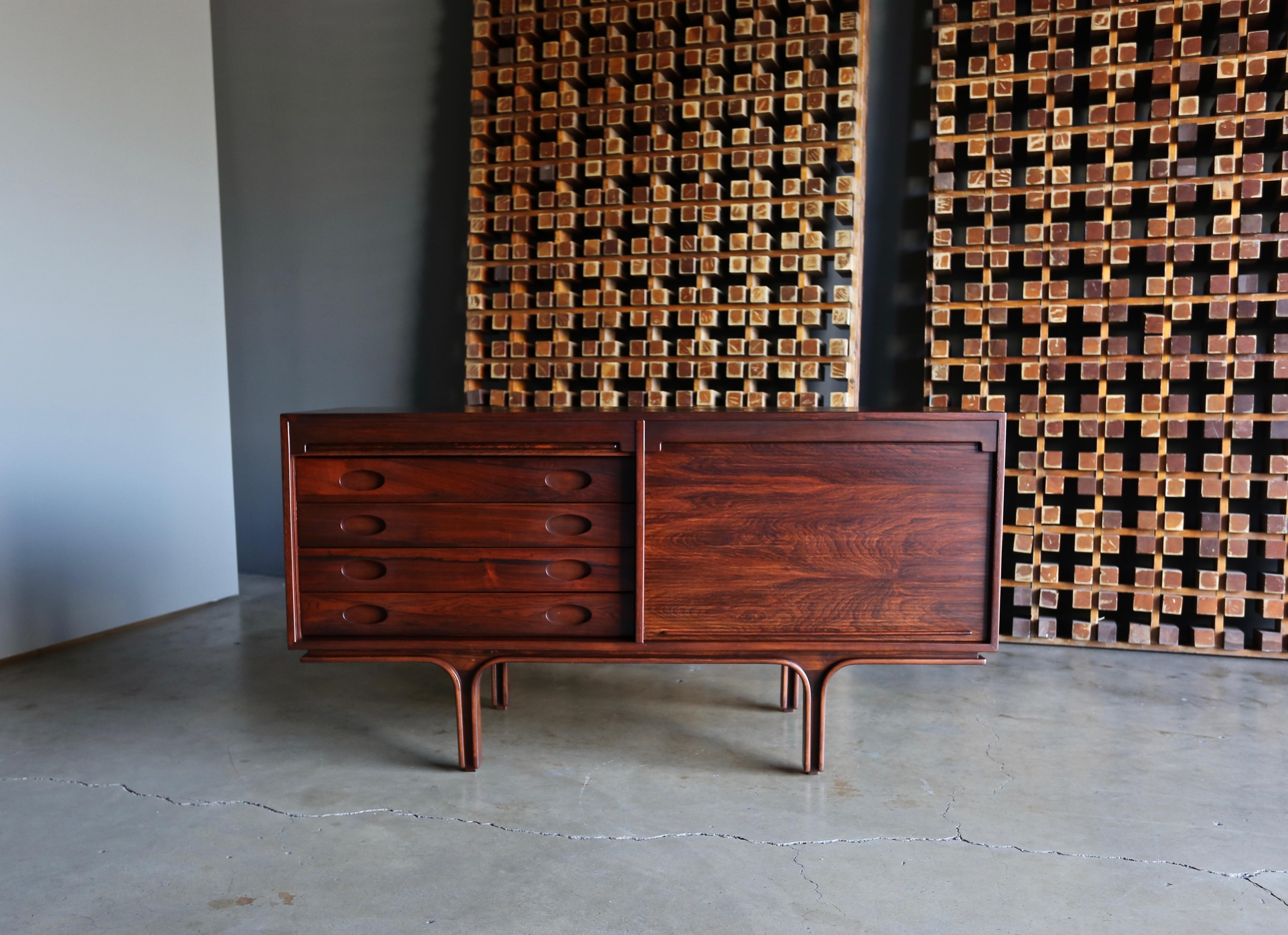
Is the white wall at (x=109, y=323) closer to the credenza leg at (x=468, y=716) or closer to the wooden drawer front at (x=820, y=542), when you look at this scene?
the credenza leg at (x=468, y=716)

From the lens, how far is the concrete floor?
169 cm

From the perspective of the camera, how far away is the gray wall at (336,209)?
418 cm

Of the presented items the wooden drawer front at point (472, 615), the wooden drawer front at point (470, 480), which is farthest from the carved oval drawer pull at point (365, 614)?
the wooden drawer front at point (470, 480)

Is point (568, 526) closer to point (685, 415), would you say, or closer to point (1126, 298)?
point (685, 415)

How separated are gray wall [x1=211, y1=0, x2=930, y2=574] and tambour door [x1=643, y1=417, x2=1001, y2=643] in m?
2.31

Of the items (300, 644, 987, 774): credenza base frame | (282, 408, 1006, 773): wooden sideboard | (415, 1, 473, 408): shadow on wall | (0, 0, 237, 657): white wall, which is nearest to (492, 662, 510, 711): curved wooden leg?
(300, 644, 987, 774): credenza base frame

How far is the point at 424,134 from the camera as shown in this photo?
418 centimetres

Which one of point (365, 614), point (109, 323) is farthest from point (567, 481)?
point (109, 323)

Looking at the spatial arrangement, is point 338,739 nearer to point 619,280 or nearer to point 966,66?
point 619,280

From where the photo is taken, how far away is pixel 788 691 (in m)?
2.81

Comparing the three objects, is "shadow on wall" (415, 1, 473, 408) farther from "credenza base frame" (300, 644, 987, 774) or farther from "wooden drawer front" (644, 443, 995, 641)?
"wooden drawer front" (644, 443, 995, 641)

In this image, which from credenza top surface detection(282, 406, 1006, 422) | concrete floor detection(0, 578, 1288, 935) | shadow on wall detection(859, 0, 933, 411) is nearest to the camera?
concrete floor detection(0, 578, 1288, 935)

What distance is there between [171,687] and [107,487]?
1112 mm

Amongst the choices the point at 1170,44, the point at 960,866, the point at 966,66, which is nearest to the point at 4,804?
the point at 960,866
